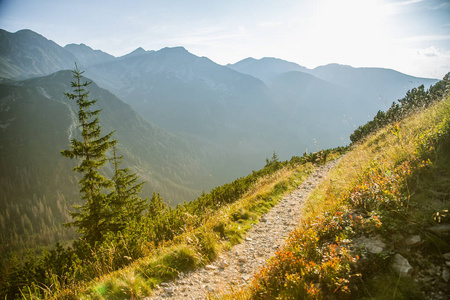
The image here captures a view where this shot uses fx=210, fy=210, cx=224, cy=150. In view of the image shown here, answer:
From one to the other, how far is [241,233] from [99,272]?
14.6 feet

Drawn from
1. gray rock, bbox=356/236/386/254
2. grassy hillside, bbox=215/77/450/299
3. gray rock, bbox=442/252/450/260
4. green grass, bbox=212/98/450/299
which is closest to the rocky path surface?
green grass, bbox=212/98/450/299

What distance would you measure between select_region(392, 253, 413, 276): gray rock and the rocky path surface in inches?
94.2

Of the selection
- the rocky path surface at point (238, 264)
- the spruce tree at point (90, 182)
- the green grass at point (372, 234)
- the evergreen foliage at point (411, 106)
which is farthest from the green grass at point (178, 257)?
the spruce tree at point (90, 182)

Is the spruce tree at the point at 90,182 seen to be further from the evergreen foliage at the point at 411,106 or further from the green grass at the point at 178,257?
the evergreen foliage at the point at 411,106

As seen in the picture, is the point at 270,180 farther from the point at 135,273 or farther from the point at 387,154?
the point at 135,273

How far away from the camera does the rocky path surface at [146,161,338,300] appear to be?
15.7 feet

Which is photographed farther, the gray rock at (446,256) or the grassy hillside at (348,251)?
the grassy hillside at (348,251)

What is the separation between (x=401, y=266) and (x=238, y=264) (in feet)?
12.4

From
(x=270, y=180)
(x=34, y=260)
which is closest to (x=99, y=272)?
(x=34, y=260)

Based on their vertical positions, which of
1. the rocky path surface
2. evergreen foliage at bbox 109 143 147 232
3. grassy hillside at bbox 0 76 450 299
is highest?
grassy hillside at bbox 0 76 450 299

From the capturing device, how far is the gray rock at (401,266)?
295 centimetres

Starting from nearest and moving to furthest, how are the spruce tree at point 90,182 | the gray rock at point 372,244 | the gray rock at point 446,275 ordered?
the gray rock at point 446,275, the gray rock at point 372,244, the spruce tree at point 90,182

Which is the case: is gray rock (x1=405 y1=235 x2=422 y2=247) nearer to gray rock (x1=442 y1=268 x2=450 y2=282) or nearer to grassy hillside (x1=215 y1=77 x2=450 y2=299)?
grassy hillside (x1=215 y1=77 x2=450 y2=299)

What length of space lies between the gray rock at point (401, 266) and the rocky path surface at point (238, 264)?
2393mm
